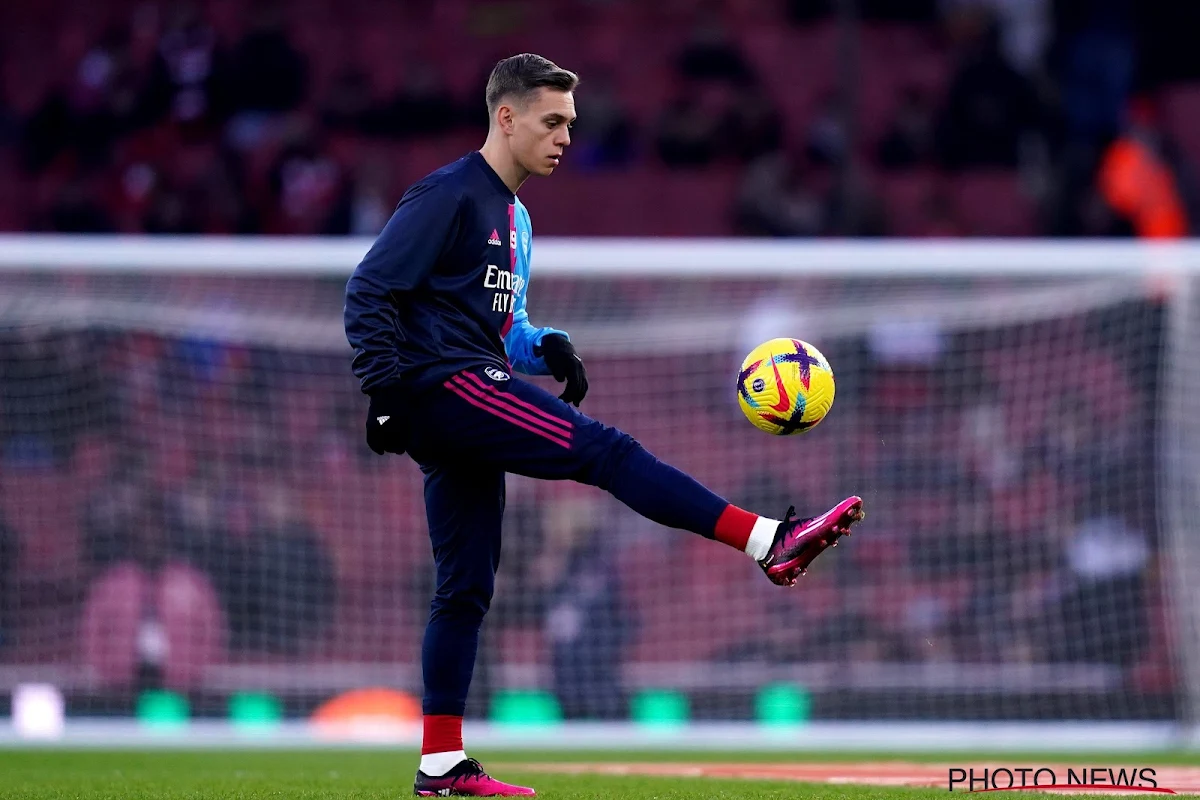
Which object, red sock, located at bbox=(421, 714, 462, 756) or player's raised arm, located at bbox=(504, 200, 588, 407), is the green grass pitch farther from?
player's raised arm, located at bbox=(504, 200, 588, 407)

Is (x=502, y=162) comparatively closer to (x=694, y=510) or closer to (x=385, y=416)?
(x=385, y=416)

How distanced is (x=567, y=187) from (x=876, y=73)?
10.1 ft

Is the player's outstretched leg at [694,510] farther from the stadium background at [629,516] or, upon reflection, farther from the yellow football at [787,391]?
the stadium background at [629,516]

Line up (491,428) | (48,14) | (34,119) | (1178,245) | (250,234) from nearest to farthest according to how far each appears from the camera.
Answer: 1. (491,428)
2. (1178,245)
3. (250,234)
4. (34,119)
5. (48,14)

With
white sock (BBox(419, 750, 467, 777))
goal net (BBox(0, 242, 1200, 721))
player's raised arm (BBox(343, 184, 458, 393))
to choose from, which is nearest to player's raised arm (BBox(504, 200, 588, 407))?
player's raised arm (BBox(343, 184, 458, 393))

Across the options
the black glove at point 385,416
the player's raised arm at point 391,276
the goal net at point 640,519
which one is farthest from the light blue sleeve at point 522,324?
the goal net at point 640,519

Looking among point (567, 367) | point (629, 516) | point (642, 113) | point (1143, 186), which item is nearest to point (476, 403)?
point (567, 367)

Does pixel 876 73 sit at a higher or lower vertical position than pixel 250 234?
higher

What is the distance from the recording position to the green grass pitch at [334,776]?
511 centimetres

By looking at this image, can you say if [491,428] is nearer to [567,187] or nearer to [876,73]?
[567,187]

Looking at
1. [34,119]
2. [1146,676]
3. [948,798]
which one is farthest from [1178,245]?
[34,119]

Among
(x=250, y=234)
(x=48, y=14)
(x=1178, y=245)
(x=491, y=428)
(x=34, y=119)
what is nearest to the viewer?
(x=491, y=428)

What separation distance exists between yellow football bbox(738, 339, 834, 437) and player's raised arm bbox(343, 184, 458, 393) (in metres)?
0.98

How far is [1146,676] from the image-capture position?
9.34 meters
